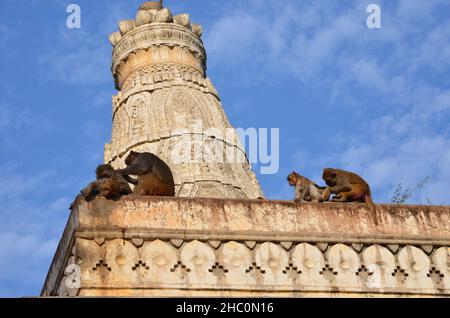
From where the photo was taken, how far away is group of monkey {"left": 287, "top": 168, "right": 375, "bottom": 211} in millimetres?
16250

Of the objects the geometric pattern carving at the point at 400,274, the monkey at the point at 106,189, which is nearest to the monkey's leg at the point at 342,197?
the geometric pattern carving at the point at 400,274

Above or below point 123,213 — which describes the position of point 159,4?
above

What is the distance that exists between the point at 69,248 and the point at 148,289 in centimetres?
110

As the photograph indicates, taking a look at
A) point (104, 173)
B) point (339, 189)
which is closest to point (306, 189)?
point (339, 189)

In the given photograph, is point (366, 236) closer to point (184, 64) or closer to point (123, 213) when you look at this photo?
point (123, 213)

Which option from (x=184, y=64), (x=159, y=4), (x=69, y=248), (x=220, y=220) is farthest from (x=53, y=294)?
(x=159, y=4)

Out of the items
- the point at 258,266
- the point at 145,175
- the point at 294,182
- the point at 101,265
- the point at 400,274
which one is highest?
the point at 294,182

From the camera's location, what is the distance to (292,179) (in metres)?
16.9

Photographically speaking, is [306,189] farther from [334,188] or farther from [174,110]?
[174,110]

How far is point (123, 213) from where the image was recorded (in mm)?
14797

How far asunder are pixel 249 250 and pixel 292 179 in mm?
2253
